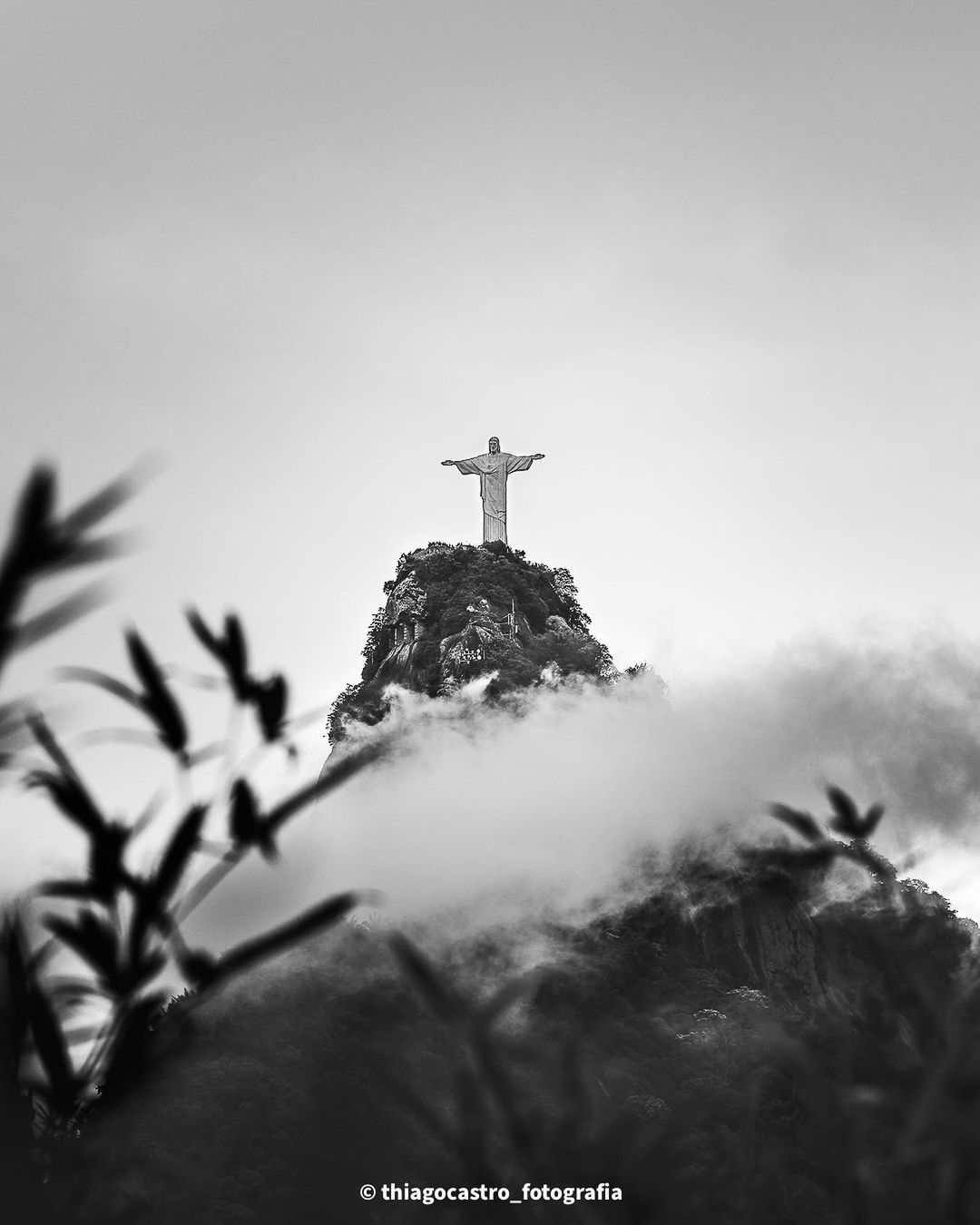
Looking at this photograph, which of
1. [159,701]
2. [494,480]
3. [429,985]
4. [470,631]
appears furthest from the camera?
[494,480]

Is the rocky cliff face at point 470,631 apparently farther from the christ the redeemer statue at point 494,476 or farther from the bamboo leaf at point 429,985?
the bamboo leaf at point 429,985

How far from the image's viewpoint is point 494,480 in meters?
37.4

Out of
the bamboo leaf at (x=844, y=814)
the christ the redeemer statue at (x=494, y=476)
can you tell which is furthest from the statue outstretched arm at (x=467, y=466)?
the bamboo leaf at (x=844, y=814)

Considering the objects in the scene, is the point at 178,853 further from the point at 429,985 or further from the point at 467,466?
the point at 467,466

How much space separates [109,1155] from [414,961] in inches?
21.7

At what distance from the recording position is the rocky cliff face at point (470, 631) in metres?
35.7

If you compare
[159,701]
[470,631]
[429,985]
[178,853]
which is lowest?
[429,985]

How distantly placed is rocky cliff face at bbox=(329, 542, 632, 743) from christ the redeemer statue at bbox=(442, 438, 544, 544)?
692mm

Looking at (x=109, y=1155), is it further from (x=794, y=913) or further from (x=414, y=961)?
(x=794, y=913)

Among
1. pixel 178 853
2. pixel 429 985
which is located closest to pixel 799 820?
pixel 429 985

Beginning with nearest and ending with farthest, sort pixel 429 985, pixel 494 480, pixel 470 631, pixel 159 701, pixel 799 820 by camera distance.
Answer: pixel 429 985 → pixel 159 701 → pixel 799 820 → pixel 470 631 → pixel 494 480

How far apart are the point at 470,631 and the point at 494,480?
196 inches

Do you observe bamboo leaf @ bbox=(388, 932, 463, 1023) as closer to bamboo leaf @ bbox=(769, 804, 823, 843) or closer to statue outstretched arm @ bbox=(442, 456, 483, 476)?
bamboo leaf @ bbox=(769, 804, 823, 843)

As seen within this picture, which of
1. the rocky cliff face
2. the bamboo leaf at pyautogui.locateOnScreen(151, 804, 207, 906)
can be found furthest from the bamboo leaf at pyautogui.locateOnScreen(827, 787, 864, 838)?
the rocky cliff face
